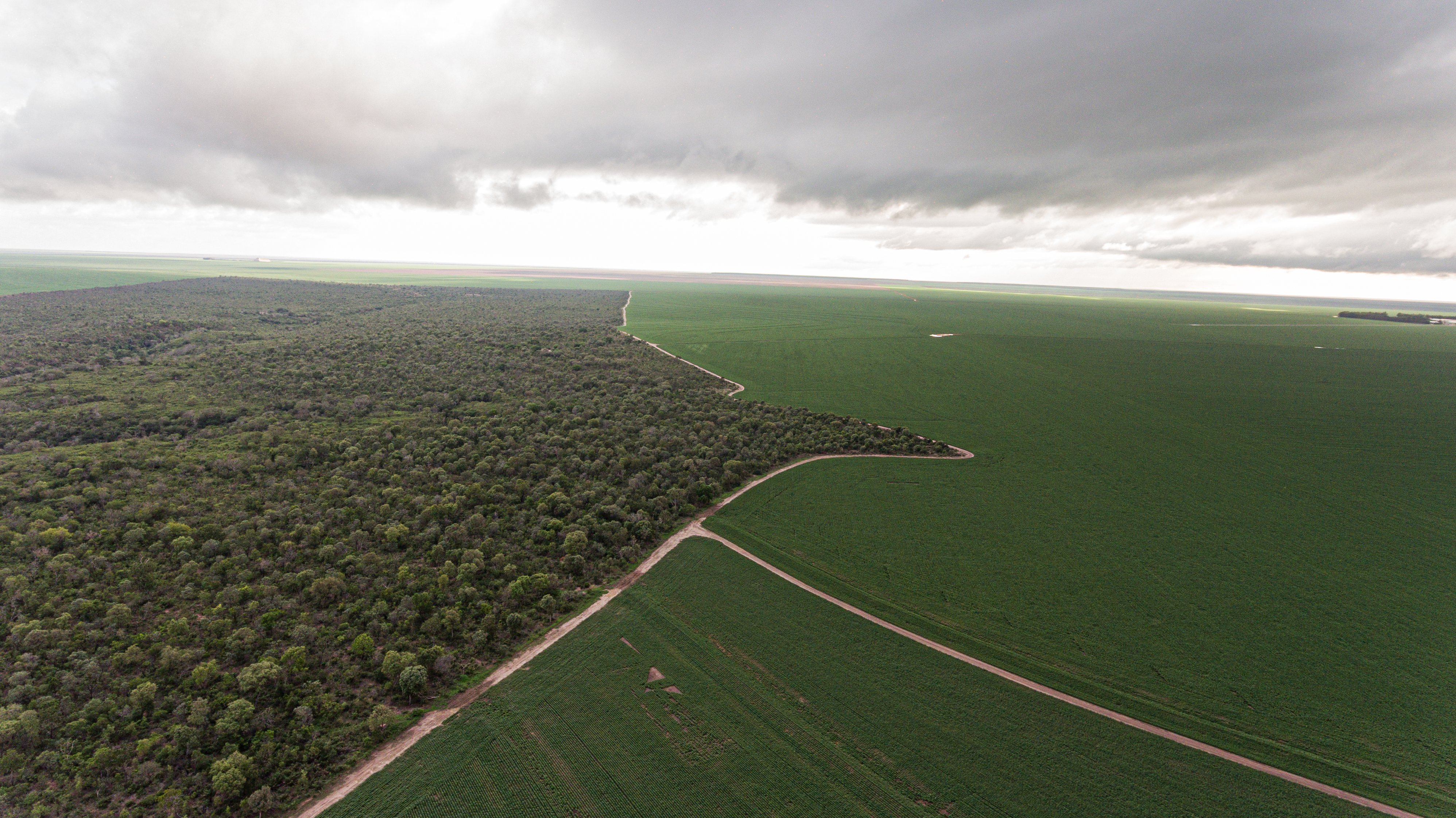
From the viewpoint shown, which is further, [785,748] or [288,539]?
[288,539]

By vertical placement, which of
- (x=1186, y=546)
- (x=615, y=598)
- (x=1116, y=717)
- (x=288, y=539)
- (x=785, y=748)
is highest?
(x=1186, y=546)

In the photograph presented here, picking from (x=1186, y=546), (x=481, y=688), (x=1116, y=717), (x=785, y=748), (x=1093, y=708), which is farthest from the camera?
(x=1186, y=546)

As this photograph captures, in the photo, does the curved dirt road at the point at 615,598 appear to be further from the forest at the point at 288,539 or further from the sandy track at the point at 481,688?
the forest at the point at 288,539

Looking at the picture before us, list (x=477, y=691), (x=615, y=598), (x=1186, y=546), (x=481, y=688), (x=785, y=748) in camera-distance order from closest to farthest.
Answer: (x=785, y=748) → (x=477, y=691) → (x=481, y=688) → (x=615, y=598) → (x=1186, y=546)

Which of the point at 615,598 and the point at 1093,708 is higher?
the point at 615,598

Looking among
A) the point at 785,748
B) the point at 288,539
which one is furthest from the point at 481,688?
the point at 288,539

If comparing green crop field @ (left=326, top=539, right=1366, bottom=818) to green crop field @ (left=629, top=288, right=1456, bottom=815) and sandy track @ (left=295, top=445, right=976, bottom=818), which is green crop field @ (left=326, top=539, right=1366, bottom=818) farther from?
green crop field @ (left=629, top=288, right=1456, bottom=815)

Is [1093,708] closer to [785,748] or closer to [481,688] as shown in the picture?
[785,748]
